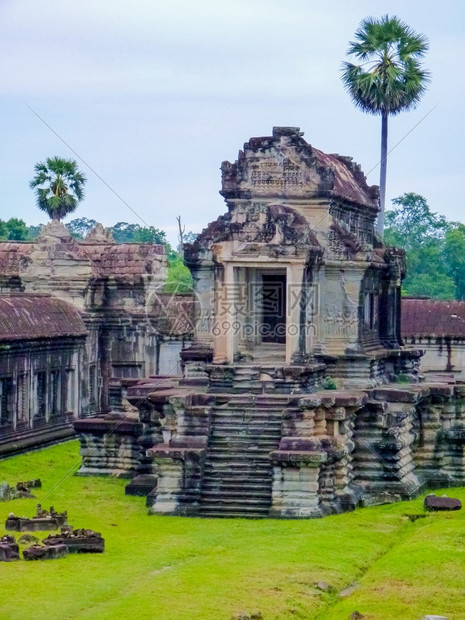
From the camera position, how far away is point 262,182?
31.2 metres

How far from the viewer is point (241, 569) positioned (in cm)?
2250

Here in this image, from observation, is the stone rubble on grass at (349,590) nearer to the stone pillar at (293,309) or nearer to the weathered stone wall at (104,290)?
the stone pillar at (293,309)

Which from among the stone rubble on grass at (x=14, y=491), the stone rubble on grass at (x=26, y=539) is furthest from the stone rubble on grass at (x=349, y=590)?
the stone rubble on grass at (x=14, y=491)

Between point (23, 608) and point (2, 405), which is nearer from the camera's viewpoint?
point (23, 608)

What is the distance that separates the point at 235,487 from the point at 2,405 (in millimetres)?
10317

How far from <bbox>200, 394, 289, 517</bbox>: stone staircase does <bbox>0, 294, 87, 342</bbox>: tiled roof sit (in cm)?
914

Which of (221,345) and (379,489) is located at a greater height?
(221,345)

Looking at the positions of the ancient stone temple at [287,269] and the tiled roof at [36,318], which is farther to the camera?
the tiled roof at [36,318]

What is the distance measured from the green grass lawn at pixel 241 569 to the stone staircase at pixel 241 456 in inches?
24.9

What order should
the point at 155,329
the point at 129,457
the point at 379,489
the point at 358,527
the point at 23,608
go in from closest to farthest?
the point at 23,608, the point at 358,527, the point at 379,489, the point at 129,457, the point at 155,329

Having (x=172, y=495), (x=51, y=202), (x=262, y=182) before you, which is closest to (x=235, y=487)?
(x=172, y=495)

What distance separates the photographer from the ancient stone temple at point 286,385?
27.7m

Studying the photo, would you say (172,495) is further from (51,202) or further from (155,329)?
(51,202)

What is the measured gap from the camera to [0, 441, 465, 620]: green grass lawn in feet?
66.6
